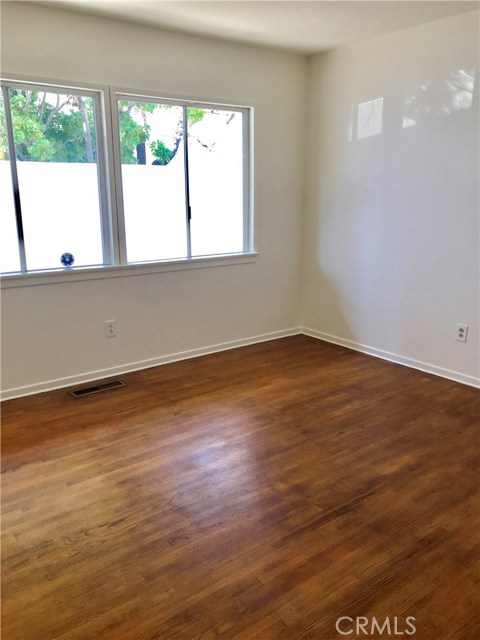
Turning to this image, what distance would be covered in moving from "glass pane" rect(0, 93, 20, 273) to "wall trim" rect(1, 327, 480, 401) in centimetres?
88

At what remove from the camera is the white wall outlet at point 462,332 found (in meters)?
3.62

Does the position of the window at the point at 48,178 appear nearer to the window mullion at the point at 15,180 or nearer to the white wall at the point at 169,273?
the window mullion at the point at 15,180

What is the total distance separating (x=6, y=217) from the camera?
3.29m

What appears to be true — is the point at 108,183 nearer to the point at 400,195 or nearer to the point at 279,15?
the point at 279,15

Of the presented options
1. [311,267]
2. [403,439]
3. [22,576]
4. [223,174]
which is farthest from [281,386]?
[22,576]

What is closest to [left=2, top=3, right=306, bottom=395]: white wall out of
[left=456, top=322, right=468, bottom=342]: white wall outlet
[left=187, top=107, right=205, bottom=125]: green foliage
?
[left=187, top=107, right=205, bottom=125]: green foliage

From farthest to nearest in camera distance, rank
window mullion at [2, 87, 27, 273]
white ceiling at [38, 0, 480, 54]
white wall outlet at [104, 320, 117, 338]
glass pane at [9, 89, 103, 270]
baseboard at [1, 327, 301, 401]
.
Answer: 1. white wall outlet at [104, 320, 117, 338]
2. baseboard at [1, 327, 301, 401]
3. glass pane at [9, 89, 103, 270]
4. window mullion at [2, 87, 27, 273]
5. white ceiling at [38, 0, 480, 54]

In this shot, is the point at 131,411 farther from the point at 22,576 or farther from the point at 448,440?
the point at 448,440

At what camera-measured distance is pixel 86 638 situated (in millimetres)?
→ 1586

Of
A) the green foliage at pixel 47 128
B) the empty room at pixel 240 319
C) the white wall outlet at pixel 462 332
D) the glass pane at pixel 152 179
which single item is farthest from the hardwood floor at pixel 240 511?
the green foliage at pixel 47 128

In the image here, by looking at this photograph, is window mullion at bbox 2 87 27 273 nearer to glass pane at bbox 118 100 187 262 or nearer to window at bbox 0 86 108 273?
window at bbox 0 86 108 273

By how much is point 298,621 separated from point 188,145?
345 centimetres

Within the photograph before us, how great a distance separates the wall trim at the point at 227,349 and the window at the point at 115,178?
83cm

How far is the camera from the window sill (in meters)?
3.36
